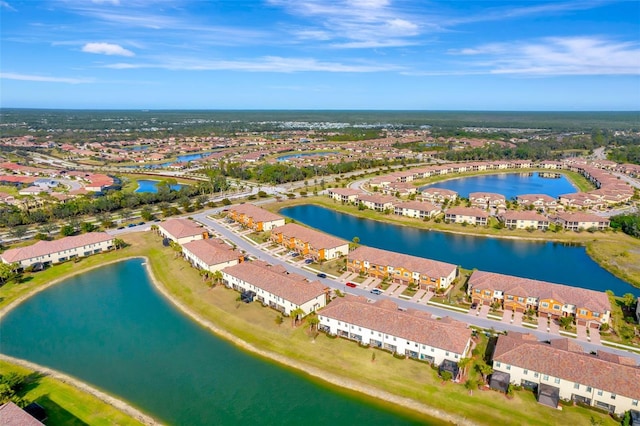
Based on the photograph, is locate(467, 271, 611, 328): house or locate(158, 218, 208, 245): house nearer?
locate(467, 271, 611, 328): house

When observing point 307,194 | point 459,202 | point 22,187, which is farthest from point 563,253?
point 22,187

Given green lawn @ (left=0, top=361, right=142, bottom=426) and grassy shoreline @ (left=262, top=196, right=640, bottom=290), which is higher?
grassy shoreline @ (left=262, top=196, right=640, bottom=290)

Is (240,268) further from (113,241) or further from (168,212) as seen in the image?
(168,212)

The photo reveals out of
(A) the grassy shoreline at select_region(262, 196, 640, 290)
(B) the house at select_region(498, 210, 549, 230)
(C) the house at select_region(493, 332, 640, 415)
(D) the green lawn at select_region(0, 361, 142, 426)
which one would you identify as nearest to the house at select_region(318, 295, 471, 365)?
(C) the house at select_region(493, 332, 640, 415)

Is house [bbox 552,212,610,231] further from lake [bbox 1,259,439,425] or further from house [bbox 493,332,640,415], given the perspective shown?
lake [bbox 1,259,439,425]

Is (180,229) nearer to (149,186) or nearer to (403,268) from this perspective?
(403,268)

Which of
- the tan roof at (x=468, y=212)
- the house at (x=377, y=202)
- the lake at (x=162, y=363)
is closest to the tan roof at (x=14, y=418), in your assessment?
the lake at (x=162, y=363)

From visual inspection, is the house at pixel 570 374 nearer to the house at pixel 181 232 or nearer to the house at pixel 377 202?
the house at pixel 181 232
